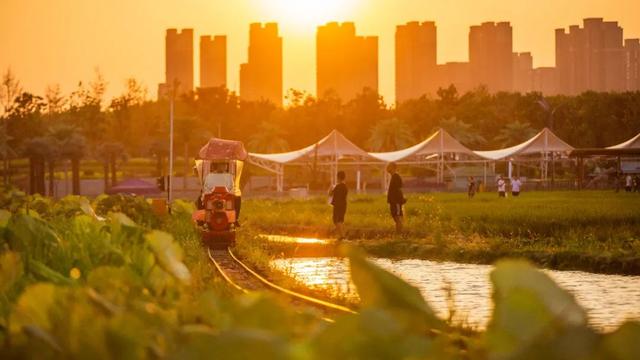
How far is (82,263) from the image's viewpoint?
7.39 metres

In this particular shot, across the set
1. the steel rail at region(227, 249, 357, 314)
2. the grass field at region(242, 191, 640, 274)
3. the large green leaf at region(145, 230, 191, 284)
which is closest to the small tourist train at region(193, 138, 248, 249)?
the steel rail at region(227, 249, 357, 314)

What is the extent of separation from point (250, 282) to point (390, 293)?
16.6 meters

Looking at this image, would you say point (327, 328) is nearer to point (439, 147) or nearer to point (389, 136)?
point (439, 147)

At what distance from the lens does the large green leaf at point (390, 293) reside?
2.40 meters

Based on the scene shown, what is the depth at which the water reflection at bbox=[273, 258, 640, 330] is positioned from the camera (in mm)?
15250

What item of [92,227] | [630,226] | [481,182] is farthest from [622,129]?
[92,227]

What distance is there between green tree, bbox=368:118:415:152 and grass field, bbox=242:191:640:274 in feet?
261

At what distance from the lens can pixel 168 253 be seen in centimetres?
452

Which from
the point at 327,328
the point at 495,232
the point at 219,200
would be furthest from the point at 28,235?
the point at 495,232

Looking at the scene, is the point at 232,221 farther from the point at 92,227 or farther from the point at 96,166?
the point at 96,166

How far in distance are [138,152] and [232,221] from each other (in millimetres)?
118610

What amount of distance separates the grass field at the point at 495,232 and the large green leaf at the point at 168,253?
18957 millimetres

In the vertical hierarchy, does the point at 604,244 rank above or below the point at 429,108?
below

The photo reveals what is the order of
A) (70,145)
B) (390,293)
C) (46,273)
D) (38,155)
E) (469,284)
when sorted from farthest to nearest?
(70,145), (38,155), (469,284), (46,273), (390,293)
